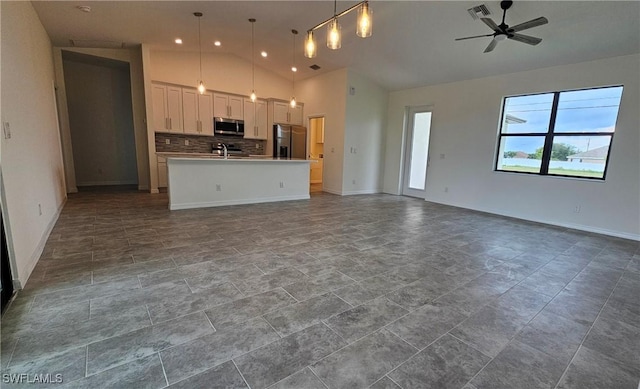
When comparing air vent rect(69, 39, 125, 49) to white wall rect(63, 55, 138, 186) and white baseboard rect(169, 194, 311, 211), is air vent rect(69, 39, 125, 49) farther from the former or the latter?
white baseboard rect(169, 194, 311, 211)

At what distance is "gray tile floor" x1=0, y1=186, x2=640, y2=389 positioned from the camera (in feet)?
4.67

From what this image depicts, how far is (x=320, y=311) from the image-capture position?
195 cm

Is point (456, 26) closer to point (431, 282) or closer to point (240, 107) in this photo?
point (431, 282)

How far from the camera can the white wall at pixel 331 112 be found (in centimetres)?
668

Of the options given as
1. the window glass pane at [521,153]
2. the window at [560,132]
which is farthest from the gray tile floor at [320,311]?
the window glass pane at [521,153]

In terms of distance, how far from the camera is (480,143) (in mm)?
5602

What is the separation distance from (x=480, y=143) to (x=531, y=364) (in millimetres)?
4966

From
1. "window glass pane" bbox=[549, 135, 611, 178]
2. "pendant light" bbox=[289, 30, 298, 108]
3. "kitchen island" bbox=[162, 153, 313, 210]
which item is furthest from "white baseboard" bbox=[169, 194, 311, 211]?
"window glass pane" bbox=[549, 135, 611, 178]

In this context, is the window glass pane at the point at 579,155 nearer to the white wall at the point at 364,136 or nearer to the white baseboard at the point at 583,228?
the white baseboard at the point at 583,228

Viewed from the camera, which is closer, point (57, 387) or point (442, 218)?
point (57, 387)

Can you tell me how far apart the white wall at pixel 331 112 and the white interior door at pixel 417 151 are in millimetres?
1767

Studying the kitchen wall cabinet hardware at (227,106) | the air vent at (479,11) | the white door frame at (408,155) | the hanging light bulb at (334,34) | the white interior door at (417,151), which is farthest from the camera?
the kitchen wall cabinet hardware at (227,106)

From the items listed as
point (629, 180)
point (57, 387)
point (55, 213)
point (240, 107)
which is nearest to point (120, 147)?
point (240, 107)

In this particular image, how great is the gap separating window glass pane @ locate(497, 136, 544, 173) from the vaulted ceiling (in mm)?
1242
